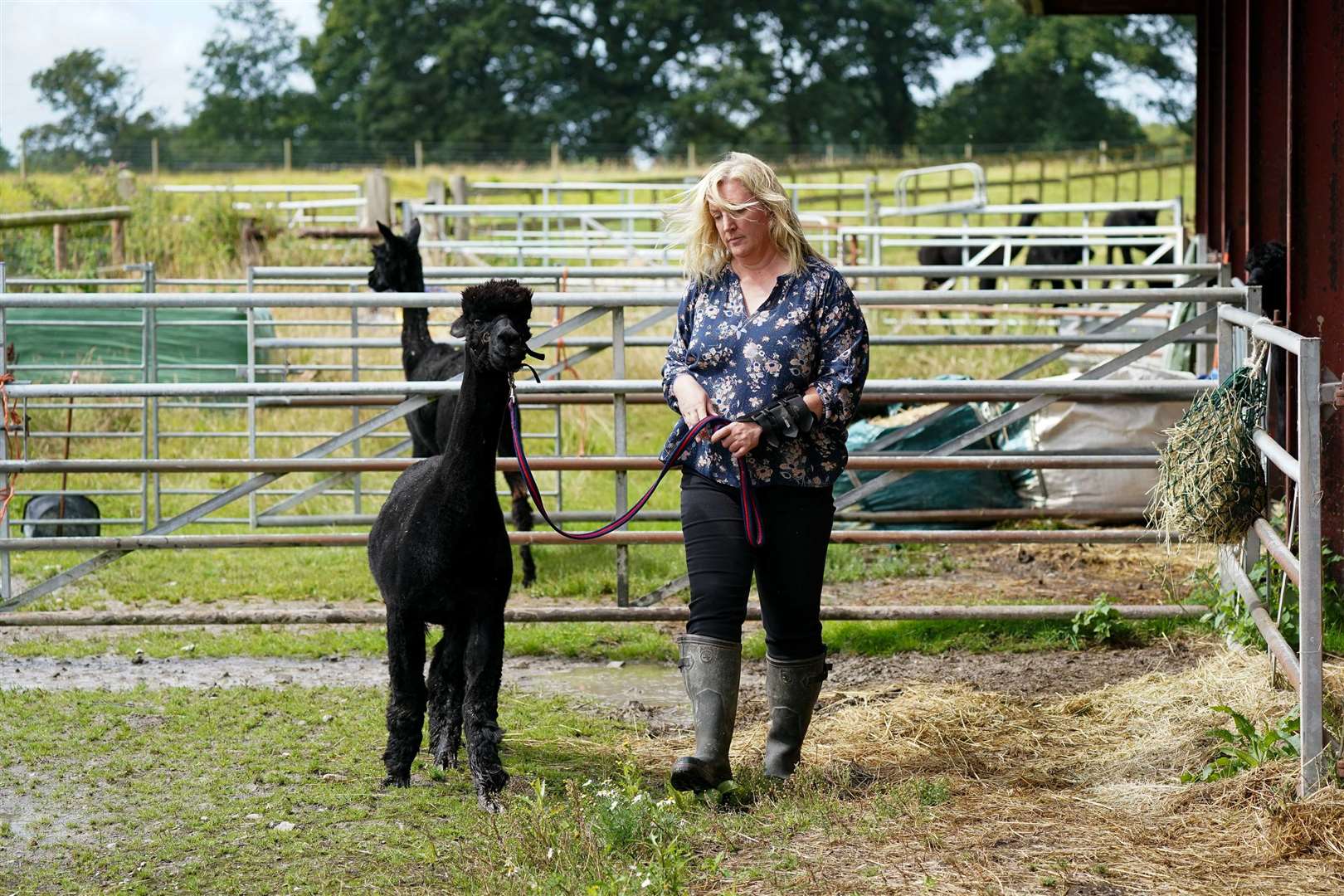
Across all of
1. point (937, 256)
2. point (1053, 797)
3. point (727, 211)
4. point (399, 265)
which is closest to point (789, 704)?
point (1053, 797)

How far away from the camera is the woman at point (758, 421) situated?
416cm

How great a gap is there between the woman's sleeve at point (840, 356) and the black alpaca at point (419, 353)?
3783 mm

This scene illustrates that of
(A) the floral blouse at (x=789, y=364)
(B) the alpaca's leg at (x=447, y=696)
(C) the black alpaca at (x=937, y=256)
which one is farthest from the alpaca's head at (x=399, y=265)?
(C) the black alpaca at (x=937, y=256)

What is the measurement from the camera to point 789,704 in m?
4.36

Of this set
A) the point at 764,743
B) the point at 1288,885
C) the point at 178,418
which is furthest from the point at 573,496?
the point at 1288,885

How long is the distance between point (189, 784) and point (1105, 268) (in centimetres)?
472

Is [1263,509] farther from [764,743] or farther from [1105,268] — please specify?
[1105,268]

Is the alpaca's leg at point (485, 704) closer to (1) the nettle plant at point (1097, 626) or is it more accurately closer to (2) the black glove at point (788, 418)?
(2) the black glove at point (788, 418)

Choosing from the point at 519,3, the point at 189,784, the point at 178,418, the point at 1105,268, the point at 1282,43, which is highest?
the point at 519,3

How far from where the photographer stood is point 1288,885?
11.6ft

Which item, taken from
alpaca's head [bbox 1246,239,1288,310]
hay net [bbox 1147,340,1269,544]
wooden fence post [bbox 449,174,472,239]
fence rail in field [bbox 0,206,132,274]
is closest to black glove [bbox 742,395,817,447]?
hay net [bbox 1147,340,1269,544]


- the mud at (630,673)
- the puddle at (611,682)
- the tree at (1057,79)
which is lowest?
the puddle at (611,682)

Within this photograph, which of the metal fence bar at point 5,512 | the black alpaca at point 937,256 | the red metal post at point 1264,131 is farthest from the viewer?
the black alpaca at point 937,256

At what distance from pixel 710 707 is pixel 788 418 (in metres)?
0.89
